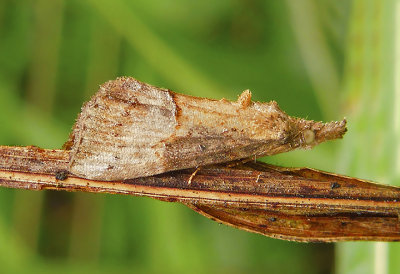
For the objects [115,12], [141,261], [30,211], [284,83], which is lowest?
[141,261]

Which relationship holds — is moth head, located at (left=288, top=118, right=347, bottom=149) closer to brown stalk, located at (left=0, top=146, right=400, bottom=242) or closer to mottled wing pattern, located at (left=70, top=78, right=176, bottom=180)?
brown stalk, located at (left=0, top=146, right=400, bottom=242)

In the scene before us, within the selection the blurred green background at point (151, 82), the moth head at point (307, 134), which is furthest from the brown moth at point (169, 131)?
the blurred green background at point (151, 82)

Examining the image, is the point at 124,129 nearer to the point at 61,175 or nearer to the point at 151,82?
the point at 61,175

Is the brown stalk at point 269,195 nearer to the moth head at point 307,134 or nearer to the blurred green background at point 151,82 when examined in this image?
the moth head at point 307,134

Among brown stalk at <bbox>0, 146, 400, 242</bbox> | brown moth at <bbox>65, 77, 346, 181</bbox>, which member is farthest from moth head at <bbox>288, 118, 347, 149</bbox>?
brown stalk at <bbox>0, 146, 400, 242</bbox>

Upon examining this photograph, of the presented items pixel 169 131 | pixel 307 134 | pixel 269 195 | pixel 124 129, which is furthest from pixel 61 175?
pixel 307 134

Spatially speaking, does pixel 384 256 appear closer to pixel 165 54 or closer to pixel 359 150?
pixel 359 150

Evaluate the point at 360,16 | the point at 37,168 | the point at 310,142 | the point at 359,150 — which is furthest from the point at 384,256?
the point at 37,168

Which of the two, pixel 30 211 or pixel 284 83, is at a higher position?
pixel 284 83
